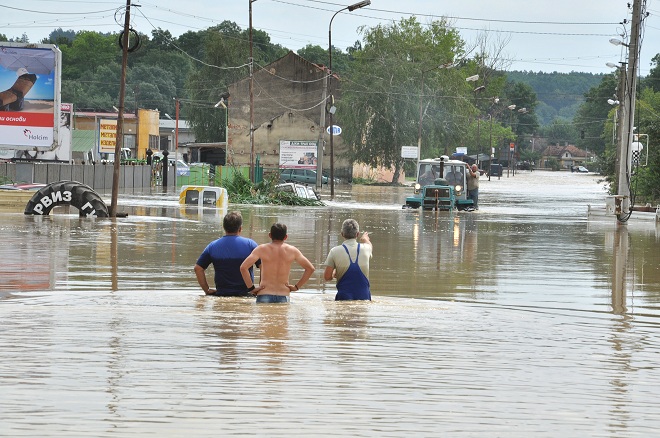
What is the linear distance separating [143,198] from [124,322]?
36.3m

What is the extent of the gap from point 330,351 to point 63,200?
2167 cm

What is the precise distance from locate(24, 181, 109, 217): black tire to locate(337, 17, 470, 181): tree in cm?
5244

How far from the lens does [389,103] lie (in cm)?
8438

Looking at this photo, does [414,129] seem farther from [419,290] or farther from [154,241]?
[419,290]

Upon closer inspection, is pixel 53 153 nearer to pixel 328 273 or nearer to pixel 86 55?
pixel 328 273

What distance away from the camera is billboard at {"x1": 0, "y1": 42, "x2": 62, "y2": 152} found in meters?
39.2

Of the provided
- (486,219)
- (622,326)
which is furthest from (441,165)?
(622,326)

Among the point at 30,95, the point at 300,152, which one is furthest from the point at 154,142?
the point at 30,95

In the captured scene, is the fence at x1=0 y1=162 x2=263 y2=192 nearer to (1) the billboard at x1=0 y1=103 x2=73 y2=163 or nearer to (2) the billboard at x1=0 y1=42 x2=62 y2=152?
(1) the billboard at x1=0 y1=103 x2=73 y2=163

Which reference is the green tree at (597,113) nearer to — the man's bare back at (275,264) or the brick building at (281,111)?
the brick building at (281,111)

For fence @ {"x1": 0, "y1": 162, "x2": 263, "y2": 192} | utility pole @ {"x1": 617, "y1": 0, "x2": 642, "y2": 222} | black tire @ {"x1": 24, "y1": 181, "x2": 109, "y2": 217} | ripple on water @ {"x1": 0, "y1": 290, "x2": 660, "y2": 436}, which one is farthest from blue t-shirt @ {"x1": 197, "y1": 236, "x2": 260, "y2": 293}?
fence @ {"x1": 0, "y1": 162, "x2": 263, "y2": 192}

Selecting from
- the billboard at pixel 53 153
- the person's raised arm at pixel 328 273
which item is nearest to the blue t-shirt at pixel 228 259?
the person's raised arm at pixel 328 273

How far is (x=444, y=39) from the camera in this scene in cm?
10844

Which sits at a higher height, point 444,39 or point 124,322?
point 444,39
